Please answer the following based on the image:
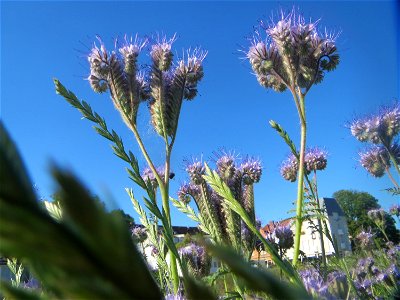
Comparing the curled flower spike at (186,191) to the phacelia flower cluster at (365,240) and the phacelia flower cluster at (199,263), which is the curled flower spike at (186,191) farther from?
the phacelia flower cluster at (365,240)

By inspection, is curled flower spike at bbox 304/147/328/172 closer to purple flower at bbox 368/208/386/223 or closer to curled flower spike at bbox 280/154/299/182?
curled flower spike at bbox 280/154/299/182

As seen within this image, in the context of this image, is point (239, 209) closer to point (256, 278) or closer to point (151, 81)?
point (256, 278)

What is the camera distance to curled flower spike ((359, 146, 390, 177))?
410cm

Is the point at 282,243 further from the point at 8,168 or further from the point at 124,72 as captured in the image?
the point at 8,168

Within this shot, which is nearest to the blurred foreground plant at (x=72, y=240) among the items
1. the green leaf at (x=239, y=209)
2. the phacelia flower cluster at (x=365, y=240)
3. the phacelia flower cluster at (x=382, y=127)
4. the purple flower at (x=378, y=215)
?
the green leaf at (x=239, y=209)

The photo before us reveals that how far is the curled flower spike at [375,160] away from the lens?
13.4 ft

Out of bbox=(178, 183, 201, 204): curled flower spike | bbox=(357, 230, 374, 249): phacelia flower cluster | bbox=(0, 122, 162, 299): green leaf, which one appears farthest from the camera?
bbox=(357, 230, 374, 249): phacelia flower cluster

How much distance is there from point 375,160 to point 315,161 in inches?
24.4

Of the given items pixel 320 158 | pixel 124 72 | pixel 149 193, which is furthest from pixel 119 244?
pixel 320 158

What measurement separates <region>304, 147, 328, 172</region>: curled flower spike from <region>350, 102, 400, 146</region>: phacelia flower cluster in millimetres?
733

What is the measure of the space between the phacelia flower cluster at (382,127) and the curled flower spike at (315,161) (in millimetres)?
733

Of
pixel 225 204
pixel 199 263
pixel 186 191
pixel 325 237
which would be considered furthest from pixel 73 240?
pixel 325 237

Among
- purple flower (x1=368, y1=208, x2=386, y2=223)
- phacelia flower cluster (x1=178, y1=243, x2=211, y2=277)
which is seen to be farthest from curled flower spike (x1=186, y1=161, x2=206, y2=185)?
purple flower (x1=368, y1=208, x2=386, y2=223)

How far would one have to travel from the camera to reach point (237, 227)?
1981mm
